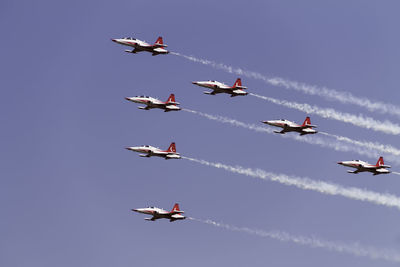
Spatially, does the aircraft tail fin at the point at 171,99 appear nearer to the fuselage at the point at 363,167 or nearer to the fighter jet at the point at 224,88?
the fighter jet at the point at 224,88

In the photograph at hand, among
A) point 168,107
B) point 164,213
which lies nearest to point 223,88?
point 168,107

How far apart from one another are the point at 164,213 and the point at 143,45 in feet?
124

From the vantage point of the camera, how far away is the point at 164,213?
186 m

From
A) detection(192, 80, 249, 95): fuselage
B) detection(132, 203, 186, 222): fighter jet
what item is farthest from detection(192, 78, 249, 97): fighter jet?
detection(132, 203, 186, 222): fighter jet

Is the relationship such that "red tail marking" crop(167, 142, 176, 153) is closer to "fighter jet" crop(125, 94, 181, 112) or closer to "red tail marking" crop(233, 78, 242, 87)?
"fighter jet" crop(125, 94, 181, 112)

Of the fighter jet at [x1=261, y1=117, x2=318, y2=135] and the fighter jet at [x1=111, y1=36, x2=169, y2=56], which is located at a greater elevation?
the fighter jet at [x1=111, y1=36, x2=169, y2=56]

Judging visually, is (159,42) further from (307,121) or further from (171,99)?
(307,121)

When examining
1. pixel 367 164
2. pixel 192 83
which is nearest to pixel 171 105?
pixel 192 83

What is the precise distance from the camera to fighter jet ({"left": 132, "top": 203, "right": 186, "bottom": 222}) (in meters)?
184

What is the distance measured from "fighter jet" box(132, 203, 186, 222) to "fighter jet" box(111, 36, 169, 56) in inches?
1359

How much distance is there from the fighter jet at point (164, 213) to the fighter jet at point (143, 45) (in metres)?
34.5

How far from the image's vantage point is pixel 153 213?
188 metres

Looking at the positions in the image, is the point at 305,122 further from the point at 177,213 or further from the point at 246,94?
the point at 177,213

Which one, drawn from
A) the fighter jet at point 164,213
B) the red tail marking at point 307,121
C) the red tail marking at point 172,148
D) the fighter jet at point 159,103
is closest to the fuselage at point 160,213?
the fighter jet at point 164,213
